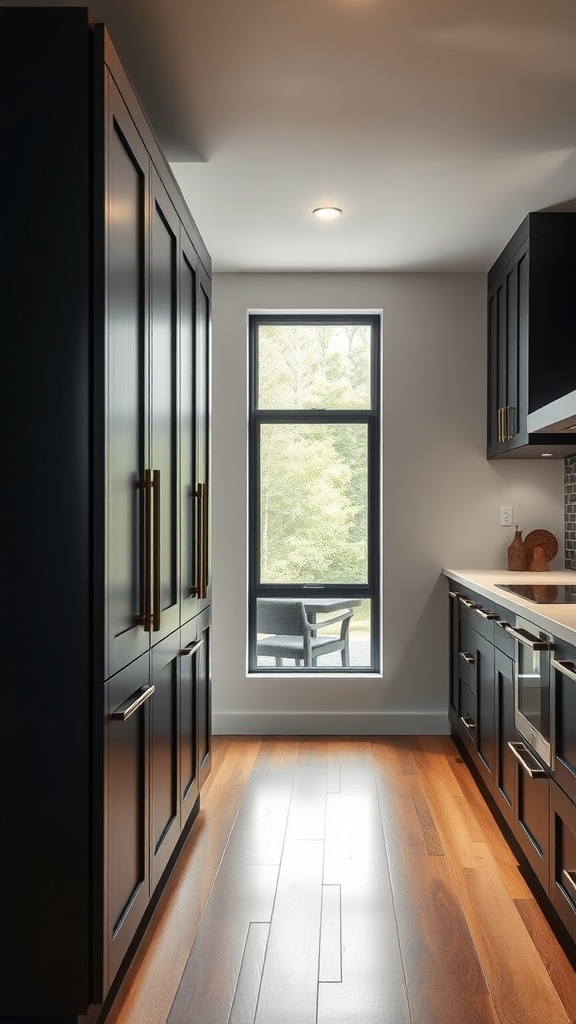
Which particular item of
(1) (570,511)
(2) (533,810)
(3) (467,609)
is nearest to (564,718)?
(2) (533,810)

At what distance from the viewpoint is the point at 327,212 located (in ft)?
12.2

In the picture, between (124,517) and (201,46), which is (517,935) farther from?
(201,46)

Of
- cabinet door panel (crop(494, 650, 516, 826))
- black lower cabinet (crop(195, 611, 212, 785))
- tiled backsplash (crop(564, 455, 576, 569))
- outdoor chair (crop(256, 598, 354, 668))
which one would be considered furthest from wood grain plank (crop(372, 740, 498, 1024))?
tiled backsplash (crop(564, 455, 576, 569))

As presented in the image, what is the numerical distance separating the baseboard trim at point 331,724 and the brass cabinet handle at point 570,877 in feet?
7.73

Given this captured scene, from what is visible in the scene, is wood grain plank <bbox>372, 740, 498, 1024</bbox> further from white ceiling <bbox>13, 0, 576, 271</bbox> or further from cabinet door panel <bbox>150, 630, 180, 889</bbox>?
white ceiling <bbox>13, 0, 576, 271</bbox>

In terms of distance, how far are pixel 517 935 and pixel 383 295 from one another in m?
3.28

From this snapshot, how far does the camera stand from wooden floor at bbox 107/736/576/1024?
2.09m

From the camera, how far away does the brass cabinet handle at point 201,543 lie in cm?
321

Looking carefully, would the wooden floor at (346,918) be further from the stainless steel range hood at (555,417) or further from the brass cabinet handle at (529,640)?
the stainless steel range hood at (555,417)

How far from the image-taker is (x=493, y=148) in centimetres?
304

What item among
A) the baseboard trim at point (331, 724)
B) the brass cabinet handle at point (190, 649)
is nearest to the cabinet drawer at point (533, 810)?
the brass cabinet handle at point (190, 649)

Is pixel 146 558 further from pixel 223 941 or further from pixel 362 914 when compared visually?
pixel 362 914

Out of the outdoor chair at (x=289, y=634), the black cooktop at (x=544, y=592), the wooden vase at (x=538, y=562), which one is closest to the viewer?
the black cooktop at (x=544, y=592)

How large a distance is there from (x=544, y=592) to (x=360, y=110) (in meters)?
1.82
